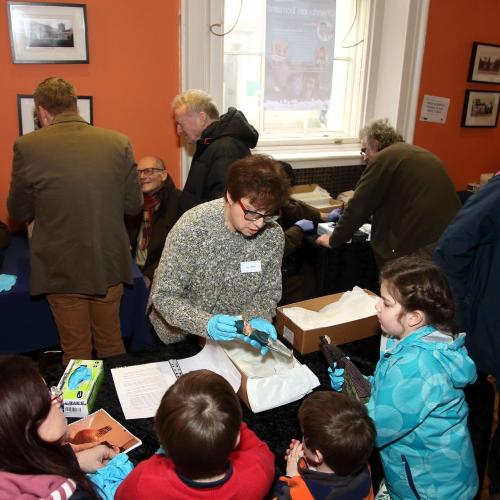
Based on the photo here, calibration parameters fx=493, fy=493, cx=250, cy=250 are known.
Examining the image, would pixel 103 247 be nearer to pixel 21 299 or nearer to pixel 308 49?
pixel 21 299

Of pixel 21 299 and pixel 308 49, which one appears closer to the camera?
pixel 21 299

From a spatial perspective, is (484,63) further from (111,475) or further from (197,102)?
(111,475)

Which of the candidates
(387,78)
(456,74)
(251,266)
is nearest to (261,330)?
(251,266)

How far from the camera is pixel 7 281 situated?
2.58m

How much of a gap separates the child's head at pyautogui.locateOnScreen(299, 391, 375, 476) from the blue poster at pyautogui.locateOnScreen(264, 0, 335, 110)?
3024 millimetres

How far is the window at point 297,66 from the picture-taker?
11.9 ft

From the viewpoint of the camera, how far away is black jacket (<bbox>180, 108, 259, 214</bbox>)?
2.75 m

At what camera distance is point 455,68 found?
4164mm

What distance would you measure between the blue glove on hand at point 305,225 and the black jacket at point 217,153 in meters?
0.78

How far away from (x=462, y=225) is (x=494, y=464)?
992 millimetres

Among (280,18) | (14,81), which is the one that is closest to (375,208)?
(280,18)

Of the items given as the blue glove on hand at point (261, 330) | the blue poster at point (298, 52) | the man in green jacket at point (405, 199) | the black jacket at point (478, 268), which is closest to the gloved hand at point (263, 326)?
the blue glove on hand at point (261, 330)

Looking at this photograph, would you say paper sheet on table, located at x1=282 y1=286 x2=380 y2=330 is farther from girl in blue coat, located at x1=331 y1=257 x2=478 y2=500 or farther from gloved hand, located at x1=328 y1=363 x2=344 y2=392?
girl in blue coat, located at x1=331 y1=257 x2=478 y2=500

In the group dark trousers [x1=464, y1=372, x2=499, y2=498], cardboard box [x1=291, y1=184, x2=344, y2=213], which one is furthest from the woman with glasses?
cardboard box [x1=291, y1=184, x2=344, y2=213]
